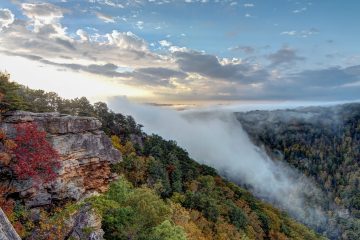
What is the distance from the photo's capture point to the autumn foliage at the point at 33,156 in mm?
38562

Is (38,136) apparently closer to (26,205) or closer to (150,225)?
(26,205)

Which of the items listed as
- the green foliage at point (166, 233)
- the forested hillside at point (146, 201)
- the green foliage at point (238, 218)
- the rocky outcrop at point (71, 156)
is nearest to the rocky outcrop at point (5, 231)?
the forested hillside at point (146, 201)

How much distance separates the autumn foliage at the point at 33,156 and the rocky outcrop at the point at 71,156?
1.09 m

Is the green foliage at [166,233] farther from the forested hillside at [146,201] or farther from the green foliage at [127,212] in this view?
the green foliage at [127,212]

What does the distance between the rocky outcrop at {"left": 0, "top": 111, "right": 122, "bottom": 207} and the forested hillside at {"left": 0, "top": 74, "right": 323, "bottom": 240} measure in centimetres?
130

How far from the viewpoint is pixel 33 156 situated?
39156 mm

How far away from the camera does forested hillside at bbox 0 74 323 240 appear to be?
40906 millimetres

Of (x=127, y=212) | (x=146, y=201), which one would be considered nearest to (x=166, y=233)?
(x=127, y=212)

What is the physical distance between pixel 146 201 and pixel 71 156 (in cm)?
1120

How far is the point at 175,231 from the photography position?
44.2 metres

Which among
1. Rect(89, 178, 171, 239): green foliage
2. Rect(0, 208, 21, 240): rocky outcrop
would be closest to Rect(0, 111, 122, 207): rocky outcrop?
Rect(89, 178, 171, 239): green foliage

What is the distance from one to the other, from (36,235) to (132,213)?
15.0 metres

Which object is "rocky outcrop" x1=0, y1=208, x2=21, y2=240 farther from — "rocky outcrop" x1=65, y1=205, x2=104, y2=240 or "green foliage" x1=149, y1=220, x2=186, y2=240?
"green foliage" x1=149, y1=220, x2=186, y2=240

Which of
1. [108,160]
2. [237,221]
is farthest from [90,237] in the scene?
[237,221]
